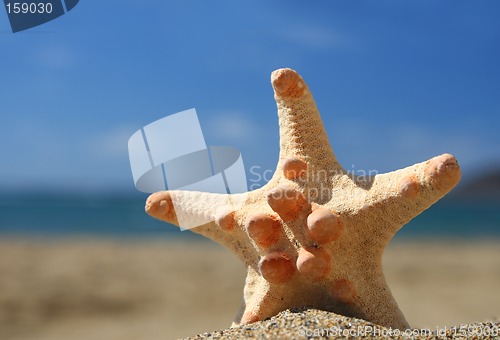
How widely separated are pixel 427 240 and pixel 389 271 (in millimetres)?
7176

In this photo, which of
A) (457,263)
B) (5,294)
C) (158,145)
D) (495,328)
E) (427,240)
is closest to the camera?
(495,328)

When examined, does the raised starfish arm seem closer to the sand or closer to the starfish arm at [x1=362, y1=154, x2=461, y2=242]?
the starfish arm at [x1=362, y1=154, x2=461, y2=242]

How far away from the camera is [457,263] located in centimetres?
1535

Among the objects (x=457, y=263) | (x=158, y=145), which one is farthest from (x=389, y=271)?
(x=158, y=145)

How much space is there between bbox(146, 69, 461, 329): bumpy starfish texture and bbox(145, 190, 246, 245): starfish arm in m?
0.14

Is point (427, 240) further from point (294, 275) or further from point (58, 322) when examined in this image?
point (294, 275)

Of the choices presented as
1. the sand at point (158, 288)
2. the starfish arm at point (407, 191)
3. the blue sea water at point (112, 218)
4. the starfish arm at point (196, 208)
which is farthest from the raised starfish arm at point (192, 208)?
the blue sea water at point (112, 218)

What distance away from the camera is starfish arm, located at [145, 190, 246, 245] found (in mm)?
3566

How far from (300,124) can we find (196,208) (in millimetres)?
902

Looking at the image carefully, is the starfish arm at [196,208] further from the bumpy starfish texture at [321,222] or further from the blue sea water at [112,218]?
the blue sea water at [112,218]

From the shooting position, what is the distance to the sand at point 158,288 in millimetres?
9469

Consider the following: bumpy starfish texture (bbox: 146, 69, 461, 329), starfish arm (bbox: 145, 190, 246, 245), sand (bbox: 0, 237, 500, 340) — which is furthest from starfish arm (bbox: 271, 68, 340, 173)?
sand (bbox: 0, 237, 500, 340)

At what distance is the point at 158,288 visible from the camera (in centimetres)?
1252

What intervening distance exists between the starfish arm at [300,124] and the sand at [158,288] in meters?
4.56
